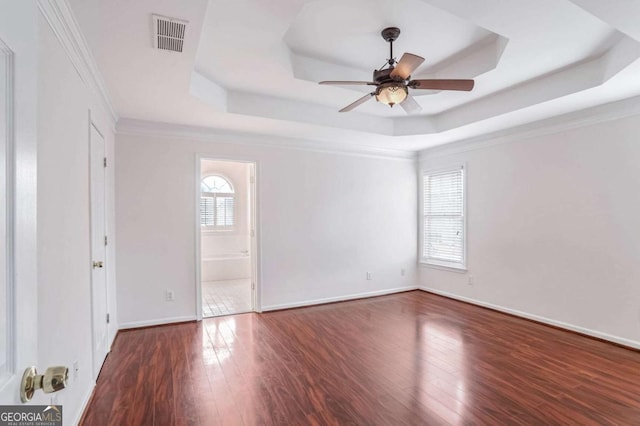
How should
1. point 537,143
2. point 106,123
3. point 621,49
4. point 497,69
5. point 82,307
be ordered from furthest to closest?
1. point 537,143
2. point 106,123
3. point 497,69
4. point 621,49
5. point 82,307

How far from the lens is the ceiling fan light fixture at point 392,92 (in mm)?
2486

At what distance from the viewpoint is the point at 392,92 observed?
2.52 meters

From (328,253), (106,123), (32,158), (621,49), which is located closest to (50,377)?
(32,158)

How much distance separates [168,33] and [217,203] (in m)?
5.87

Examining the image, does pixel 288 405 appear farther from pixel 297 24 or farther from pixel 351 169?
pixel 351 169

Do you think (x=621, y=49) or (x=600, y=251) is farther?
(x=600, y=251)

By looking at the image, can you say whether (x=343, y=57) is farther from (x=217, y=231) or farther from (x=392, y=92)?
(x=217, y=231)

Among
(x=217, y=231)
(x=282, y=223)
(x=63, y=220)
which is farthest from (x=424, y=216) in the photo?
(x=63, y=220)

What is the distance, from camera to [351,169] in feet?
17.3

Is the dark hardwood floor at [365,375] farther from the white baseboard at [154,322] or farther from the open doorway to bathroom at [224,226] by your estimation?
the open doorway to bathroom at [224,226]

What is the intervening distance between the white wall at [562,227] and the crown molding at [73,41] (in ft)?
15.6

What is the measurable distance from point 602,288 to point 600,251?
1.33 feet

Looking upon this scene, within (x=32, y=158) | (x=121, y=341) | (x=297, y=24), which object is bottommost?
(x=121, y=341)

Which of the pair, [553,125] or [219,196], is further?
[219,196]
